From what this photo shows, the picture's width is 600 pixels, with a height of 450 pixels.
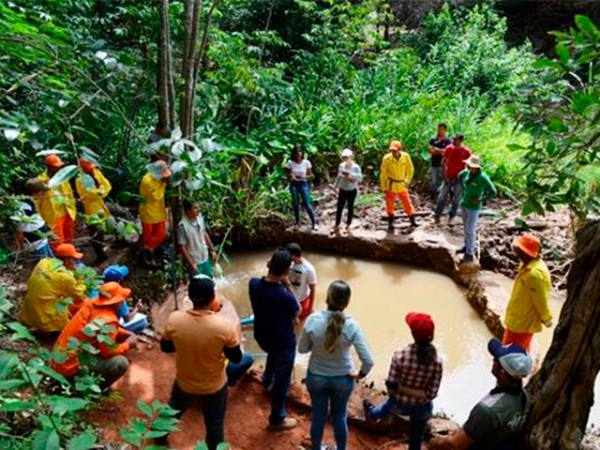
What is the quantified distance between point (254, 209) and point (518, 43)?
1105 cm

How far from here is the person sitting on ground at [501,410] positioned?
9.46 feet

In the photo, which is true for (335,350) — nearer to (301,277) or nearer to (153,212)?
(301,277)

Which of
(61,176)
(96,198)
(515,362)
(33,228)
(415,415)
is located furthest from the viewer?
(96,198)

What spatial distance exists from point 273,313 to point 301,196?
13.6 ft

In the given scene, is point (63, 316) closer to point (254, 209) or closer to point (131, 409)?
point (131, 409)

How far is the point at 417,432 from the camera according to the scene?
3.63 meters

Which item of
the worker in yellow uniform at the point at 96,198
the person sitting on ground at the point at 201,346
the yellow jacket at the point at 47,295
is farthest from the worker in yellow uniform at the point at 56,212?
the person sitting on ground at the point at 201,346

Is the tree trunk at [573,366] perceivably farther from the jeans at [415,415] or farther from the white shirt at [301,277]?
the white shirt at [301,277]

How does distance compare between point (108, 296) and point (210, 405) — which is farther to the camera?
point (108, 296)

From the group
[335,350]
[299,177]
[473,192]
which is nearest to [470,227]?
[473,192]

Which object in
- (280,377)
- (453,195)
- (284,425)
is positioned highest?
(453,195)

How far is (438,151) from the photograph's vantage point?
8.05 m

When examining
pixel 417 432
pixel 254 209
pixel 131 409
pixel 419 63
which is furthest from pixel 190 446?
pixel 419 63

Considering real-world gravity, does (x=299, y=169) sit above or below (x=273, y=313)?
above
